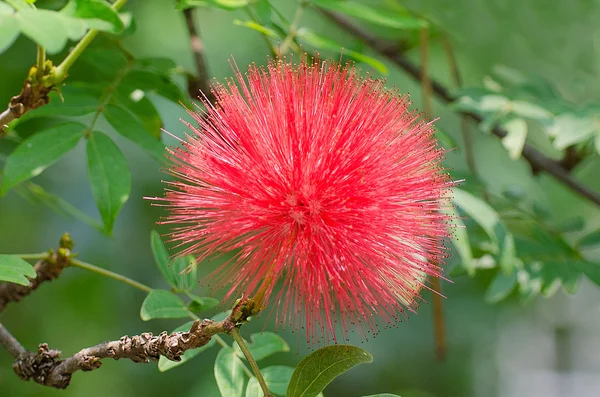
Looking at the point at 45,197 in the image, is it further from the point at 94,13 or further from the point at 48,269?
the point at 94,13

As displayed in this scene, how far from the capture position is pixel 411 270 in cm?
194

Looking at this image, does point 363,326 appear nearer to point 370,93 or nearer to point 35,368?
point 370,93

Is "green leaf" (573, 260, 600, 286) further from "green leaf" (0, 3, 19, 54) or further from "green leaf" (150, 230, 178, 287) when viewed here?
"green leaf" (0, 3, 19, 54)

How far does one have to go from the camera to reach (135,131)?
2.39 meters

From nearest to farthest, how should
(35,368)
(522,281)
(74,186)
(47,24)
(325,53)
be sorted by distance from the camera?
(47,24) → (35,368) → (522,281) → (74,186) → (325,53)

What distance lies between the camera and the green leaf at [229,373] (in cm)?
202

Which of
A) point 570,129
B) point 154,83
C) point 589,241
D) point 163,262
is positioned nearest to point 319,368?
point 163,262

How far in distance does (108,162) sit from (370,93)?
0.83 m

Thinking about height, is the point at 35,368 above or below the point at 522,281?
below

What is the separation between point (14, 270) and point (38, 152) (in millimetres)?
514

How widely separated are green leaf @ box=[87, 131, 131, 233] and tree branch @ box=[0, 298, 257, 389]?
39cm

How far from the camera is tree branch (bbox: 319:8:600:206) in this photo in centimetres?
342

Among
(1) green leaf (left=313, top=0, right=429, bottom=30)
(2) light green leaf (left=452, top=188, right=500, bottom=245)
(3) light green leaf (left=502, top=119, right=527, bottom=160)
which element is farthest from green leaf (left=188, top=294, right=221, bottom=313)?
(3) light green leaf (left=502, top=119, right=527, bottom=160)

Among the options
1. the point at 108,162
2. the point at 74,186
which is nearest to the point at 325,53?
the point at 74,186
